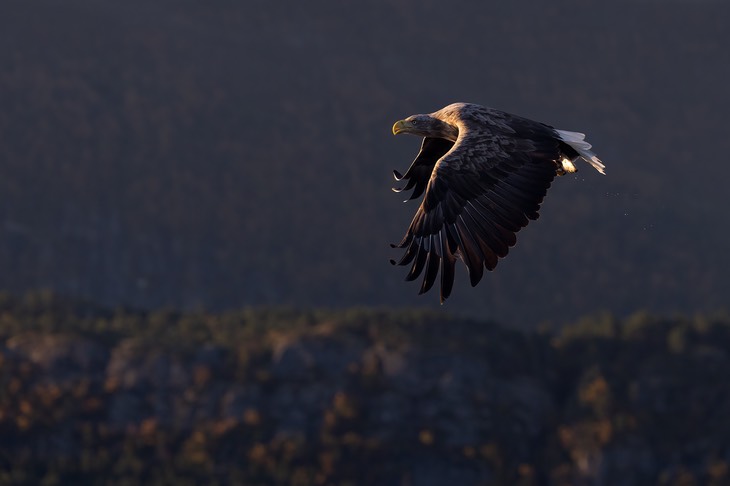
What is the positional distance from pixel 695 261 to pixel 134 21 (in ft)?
166

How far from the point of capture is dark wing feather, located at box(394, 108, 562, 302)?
16078mm

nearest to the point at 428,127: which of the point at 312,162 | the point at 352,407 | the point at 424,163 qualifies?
the point at 424,163

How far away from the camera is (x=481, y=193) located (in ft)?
54.4

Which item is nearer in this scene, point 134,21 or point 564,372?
point 564,372

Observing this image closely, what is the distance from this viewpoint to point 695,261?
108500 millimetres

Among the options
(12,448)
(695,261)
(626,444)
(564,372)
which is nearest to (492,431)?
(626,444)

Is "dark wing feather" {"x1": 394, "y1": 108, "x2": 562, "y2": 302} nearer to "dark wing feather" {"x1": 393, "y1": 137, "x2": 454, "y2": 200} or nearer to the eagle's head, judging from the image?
the eagle's head

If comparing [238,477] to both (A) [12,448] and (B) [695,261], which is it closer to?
(A) [12,448]

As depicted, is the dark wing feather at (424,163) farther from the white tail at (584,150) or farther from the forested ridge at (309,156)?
the forested ridge at (309,156)

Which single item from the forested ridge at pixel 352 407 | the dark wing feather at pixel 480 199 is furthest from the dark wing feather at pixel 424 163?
the forested ridge at pixel 352 407

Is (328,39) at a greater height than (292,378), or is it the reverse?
(328,39)

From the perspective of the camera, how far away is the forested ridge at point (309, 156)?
358ft

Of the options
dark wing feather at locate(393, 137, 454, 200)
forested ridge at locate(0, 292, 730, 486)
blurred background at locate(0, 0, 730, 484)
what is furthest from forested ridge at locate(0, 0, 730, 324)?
dark wing feather at locate(393, 137, 454, 200)

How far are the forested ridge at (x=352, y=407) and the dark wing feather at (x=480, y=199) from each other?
4057 centimetres
